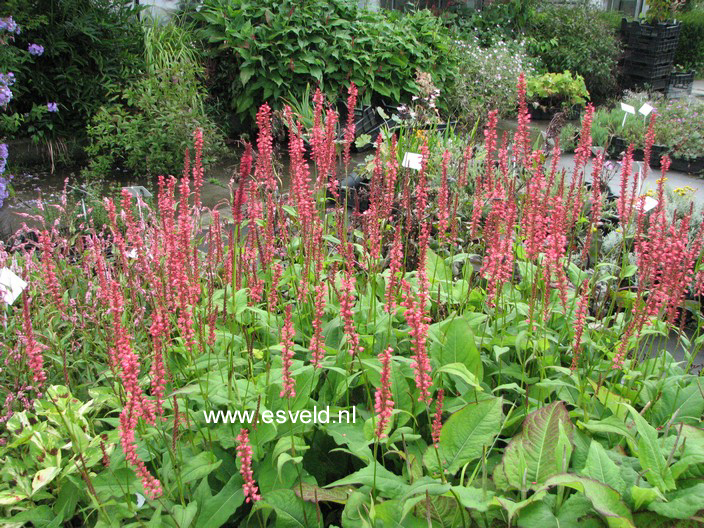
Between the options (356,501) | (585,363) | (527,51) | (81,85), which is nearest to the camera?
(356,501)

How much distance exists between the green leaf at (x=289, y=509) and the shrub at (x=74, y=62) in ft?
22.1

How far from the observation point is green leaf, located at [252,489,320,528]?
196 cm

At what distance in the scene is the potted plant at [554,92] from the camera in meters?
11.0

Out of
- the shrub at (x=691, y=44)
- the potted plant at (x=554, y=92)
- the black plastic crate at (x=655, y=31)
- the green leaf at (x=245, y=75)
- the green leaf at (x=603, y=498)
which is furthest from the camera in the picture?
the shrub at (x=691, y=44)

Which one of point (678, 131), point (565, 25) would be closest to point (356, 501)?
point (678, 131)

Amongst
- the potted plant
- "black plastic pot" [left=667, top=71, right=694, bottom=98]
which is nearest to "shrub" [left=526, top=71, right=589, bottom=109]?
the potted plant

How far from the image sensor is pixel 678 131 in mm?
8633

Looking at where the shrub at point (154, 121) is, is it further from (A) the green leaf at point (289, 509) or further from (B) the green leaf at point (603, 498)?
Result: (B) the green leaf at point (603, 498)

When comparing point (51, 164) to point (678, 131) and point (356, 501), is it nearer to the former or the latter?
point (356, 501)

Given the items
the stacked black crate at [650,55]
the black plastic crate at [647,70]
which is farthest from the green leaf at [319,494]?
the black plastic crate at [647,70]

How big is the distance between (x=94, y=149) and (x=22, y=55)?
1306 millimetres

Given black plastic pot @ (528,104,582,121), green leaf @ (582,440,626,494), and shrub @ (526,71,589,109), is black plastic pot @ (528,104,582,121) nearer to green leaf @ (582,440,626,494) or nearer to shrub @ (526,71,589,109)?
shrub @ (526,71,589,109)

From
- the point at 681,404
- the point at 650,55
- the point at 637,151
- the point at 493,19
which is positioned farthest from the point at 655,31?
the point at 681,404

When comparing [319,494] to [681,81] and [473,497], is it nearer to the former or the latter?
[473,497]
